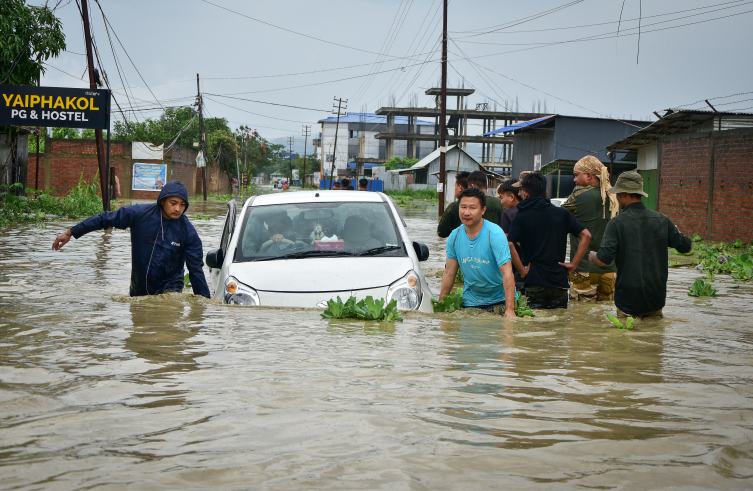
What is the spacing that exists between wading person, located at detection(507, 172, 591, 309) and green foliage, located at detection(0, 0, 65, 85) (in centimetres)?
1934

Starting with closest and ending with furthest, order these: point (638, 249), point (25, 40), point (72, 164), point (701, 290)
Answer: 1. point (638, 249)
2. point (701, 290)
3. point (25, 40)
4. point (72, 164)

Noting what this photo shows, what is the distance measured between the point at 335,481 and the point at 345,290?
3686 millimetres

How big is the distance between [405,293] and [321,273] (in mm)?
764

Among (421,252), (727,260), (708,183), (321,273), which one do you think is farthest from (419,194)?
(321,273)

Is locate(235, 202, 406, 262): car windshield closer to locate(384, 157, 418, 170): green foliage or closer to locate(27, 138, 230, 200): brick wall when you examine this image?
locate(27, 138, 230, 200): brick wall

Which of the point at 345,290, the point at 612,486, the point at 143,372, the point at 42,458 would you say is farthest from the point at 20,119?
the point at 612,486

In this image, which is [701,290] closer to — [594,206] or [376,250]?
[594,206]

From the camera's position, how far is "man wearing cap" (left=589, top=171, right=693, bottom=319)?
593cm

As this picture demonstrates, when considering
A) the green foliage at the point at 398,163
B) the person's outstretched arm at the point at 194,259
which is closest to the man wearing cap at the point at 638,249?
the person's outstretched arm at the point at 194,259

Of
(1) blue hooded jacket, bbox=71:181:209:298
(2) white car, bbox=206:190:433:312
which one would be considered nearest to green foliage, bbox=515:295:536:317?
(2) white car, bbox=206:190:433:312

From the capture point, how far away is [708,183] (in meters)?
17.9

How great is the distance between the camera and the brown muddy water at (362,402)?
2549 millimetres

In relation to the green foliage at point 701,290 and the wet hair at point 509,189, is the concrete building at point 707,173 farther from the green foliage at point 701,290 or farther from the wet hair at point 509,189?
the wet hair at point 509,189

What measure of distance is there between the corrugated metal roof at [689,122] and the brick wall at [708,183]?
1456mm
